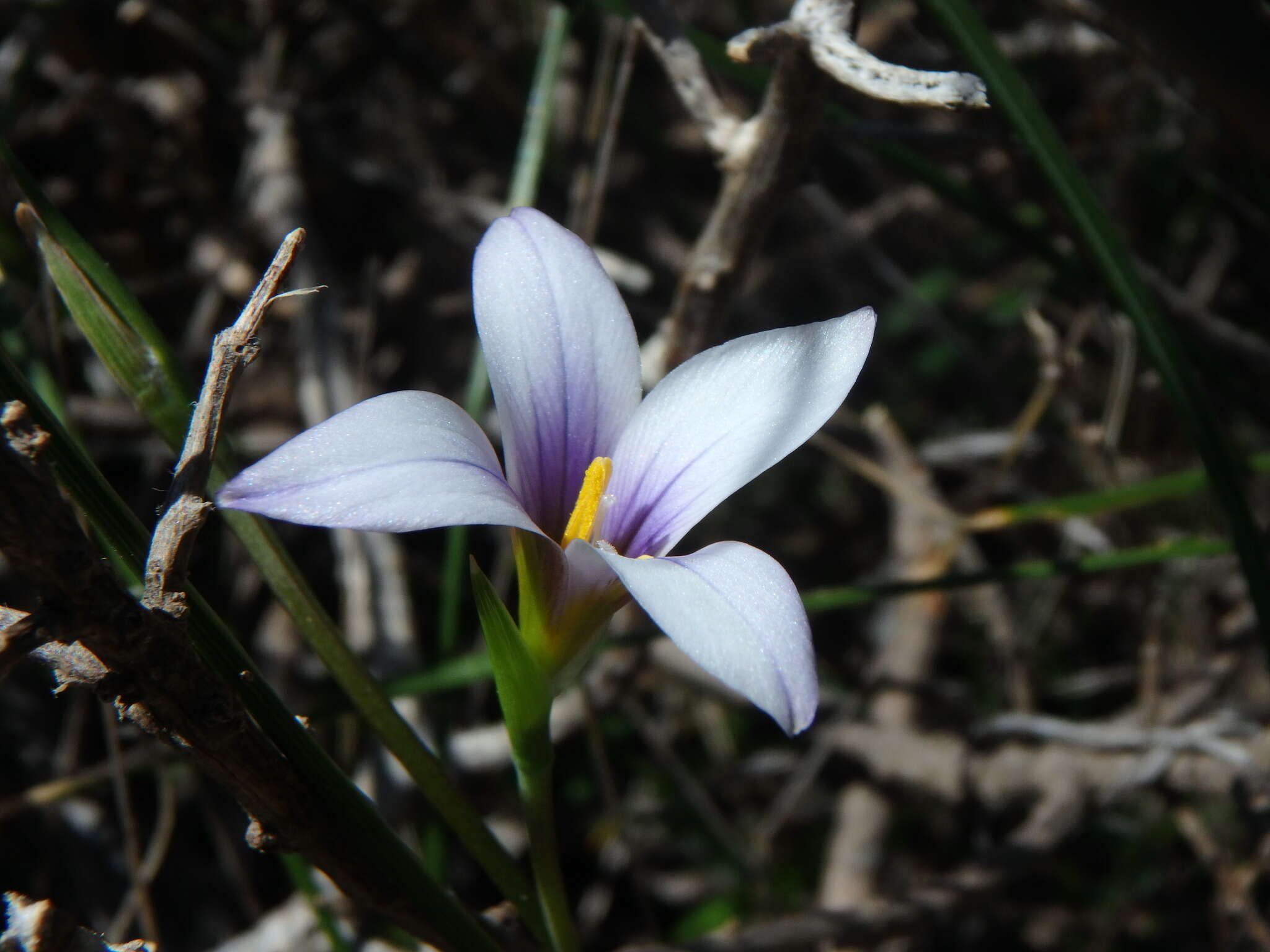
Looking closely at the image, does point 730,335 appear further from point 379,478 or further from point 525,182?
point 379,478

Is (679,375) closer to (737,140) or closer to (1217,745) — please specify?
(737,140)

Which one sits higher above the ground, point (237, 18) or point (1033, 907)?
point (237, 18)

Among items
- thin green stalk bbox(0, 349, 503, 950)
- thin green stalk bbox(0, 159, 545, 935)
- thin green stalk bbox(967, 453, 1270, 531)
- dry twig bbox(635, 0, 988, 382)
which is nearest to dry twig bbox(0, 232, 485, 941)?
thin green stalk bbox(0, 349, 503, 950)

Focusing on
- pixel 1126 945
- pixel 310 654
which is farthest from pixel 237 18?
pixel 1126 945

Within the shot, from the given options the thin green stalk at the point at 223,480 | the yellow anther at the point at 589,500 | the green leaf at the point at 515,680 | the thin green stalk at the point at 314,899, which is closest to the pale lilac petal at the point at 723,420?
the yellow anther at the point at 589,500

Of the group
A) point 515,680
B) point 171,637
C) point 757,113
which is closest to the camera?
point 171,637

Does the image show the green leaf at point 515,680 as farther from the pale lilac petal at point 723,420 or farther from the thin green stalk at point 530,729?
the pale lilac petal at point 723,420

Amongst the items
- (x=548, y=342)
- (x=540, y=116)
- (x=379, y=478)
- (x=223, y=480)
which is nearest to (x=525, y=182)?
(x=540, y=116)
